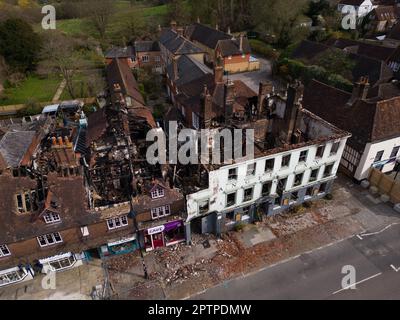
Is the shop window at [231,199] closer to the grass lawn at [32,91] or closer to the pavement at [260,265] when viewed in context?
the pavement at [260,265]

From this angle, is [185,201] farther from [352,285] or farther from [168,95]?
[168,95]

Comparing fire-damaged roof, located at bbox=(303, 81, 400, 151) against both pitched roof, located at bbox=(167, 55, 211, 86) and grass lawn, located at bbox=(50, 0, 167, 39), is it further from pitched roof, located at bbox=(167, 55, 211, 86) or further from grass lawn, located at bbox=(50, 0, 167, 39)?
grass lawn, located at bbox=(50, 0, 167, 39)

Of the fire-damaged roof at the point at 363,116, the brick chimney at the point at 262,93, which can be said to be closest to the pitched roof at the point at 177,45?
the brick chimney at the point at 262,93

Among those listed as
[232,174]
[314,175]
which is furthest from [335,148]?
[232,174]

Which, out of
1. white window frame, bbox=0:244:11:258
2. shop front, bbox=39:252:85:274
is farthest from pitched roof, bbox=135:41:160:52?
white window frame, bbox=0:244:11:258

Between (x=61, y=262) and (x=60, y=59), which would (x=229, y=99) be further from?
(x=60, y=59)
